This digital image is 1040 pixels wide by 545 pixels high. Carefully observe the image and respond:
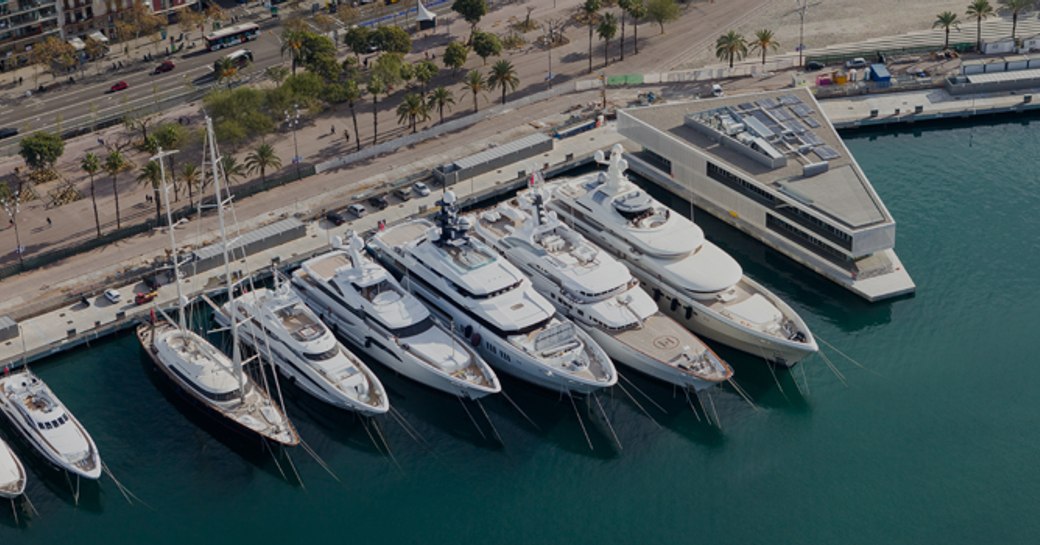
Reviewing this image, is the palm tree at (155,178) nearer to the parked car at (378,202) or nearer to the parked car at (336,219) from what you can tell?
the parked car at (336,219)

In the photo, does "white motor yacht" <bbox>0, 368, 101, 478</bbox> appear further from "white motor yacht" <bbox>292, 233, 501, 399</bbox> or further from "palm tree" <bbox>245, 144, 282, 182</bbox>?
"palm tree" <bbox>245, 144, 282, 182</bbox>

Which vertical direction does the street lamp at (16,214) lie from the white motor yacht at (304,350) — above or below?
above

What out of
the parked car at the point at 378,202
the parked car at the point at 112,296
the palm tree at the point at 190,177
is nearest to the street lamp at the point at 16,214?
the parked car at the point at 112,296

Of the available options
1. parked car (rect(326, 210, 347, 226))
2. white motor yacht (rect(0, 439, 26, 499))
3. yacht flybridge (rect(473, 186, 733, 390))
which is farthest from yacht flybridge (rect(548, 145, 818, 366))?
white motor yacht (rect(0, 439, 26, 499))

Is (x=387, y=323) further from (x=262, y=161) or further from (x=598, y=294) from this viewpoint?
(x=262, y=161)

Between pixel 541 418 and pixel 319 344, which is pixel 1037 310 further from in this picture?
pixel 319 344

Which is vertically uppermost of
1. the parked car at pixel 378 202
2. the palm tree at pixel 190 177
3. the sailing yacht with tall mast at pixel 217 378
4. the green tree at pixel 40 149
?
the green tree at pixel 40 149
